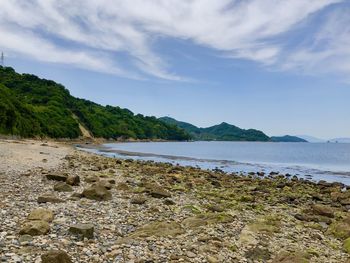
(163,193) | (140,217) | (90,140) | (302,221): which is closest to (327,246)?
(302,221)

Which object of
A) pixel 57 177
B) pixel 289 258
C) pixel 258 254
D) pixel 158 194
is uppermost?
pixel 57 177

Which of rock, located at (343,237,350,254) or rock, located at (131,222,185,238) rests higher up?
rock, located at (131,222,185,238)

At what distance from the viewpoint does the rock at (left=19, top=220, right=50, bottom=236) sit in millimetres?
10820

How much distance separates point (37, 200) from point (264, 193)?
18969 mm

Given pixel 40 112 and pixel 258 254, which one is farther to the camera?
pixel 40 112

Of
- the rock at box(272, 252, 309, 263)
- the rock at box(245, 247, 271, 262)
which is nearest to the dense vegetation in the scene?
the rock at box(245, 247, 271, 262)

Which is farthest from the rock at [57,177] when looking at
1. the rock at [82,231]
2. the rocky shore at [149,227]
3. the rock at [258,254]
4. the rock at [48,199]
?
the rock at [258,254]

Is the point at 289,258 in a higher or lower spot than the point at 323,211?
lower

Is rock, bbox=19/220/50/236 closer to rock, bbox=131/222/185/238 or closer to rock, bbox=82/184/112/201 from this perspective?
rock, bbox=131/222/185/238

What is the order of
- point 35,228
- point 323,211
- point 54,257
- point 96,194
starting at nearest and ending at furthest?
point 54,257 → point 35,228 → point 96,194 → point 323,211

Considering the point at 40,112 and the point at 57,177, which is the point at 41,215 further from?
the point at 40,112

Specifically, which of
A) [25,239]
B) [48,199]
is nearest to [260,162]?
[48,199]

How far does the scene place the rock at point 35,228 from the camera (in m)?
10.8

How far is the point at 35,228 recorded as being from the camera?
10.9m
